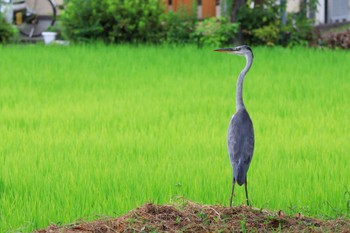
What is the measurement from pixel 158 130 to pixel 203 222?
422 centimetres

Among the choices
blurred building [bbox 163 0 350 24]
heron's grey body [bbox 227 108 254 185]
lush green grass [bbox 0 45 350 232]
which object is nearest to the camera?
heron's grey body [bbox 227 108 254 185]

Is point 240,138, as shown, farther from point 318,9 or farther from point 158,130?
point 318,9

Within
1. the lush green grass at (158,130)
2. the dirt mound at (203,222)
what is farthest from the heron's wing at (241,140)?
the lush green grass at (158,130)

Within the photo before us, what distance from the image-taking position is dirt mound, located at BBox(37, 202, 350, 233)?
5.42 metres

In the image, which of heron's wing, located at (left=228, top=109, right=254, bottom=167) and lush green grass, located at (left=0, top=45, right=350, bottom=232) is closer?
heron's wing, located at (left=228, top=109, right=254, bottom=167)

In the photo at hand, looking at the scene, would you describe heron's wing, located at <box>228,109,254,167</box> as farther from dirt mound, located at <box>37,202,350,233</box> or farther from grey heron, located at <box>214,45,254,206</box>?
dirt mound, located at <box>37,202,350,233</box>

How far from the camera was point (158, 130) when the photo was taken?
969 cm

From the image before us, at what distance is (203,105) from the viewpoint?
1148 cm

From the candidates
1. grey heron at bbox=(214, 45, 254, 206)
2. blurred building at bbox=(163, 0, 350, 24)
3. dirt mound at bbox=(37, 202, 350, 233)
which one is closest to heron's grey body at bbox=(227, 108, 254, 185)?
grey heron at bbox=(214, 45, 254, 206)

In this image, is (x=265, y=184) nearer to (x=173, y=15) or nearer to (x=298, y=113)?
(x=298, y=113)

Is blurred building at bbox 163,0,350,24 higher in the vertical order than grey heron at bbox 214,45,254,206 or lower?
lower

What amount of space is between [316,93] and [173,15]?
621 cm

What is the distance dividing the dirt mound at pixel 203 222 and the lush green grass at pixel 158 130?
24 cm

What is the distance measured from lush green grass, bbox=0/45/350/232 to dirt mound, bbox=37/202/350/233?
243mm
